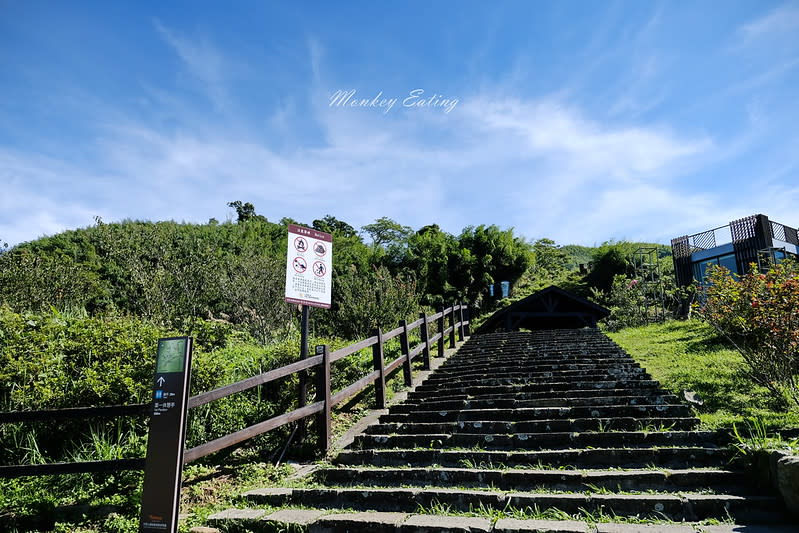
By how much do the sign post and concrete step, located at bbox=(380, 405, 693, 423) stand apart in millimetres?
1698

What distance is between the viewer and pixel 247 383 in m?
4.58

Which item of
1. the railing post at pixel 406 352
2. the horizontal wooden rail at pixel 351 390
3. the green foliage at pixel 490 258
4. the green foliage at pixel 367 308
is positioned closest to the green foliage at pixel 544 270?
the green foliage at pixel 490 258

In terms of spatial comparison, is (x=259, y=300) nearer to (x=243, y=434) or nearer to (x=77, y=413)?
(x=243, y=434)

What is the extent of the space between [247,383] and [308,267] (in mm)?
1753

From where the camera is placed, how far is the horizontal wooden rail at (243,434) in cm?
386

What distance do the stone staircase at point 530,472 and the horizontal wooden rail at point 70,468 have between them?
845 millimetres

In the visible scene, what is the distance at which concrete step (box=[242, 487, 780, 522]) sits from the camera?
3461 mm

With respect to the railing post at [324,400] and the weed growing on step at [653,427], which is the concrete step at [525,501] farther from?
the weed growing on step at [653,427]

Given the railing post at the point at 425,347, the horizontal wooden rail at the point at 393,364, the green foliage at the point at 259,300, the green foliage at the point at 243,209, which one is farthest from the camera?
the green foliage at the point at 243,209

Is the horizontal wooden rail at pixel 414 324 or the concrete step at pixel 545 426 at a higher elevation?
the horizontal wooden rail at pixel 414 324

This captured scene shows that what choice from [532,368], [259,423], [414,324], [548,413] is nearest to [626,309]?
[532,368]

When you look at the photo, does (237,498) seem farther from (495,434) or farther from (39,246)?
(39,246)

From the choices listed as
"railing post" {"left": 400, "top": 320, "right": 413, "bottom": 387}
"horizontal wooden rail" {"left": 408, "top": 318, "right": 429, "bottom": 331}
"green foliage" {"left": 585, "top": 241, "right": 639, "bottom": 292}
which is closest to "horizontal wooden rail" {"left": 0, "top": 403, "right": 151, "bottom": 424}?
"railing post" {"left": 400, "top": 320, "right": 413, "bottom": 387}

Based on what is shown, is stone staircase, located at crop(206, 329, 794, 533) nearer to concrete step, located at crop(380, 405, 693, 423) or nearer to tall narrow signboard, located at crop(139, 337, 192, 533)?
concrete step, located at crop(380, 405, 693, 423)
